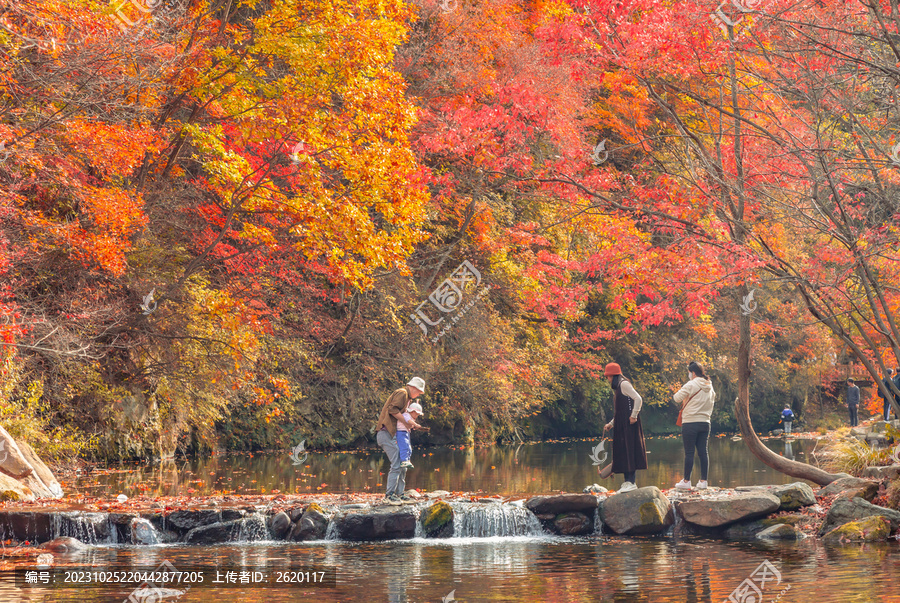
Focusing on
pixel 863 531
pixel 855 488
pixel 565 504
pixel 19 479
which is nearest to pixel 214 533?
pixel 19 479

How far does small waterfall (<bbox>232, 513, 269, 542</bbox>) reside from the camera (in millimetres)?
11688

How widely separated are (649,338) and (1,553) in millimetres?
28413

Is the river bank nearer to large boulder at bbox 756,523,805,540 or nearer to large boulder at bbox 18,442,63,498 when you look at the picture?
large boulder at bbox 756,523,805,540

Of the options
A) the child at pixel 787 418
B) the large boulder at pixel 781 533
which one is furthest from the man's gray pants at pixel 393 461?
the child at pixel 787 418

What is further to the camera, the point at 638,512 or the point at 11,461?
the point at 11,461

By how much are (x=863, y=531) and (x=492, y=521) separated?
469cm

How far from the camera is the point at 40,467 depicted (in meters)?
A: 14.9

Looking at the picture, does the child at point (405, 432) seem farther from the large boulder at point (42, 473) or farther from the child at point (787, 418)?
the child at point (787, 418)

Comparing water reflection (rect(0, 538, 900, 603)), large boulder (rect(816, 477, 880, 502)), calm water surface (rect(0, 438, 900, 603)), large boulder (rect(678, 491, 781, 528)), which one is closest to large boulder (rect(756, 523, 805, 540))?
large boulder (rect(678, 491, 781, 528))

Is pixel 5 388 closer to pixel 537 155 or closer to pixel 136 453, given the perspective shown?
pixel 136 453

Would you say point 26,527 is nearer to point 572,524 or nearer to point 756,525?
point 572,524

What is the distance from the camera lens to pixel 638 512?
38.9 feet

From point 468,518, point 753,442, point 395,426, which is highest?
point 395,426

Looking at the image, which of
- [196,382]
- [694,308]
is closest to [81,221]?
[196,382]
